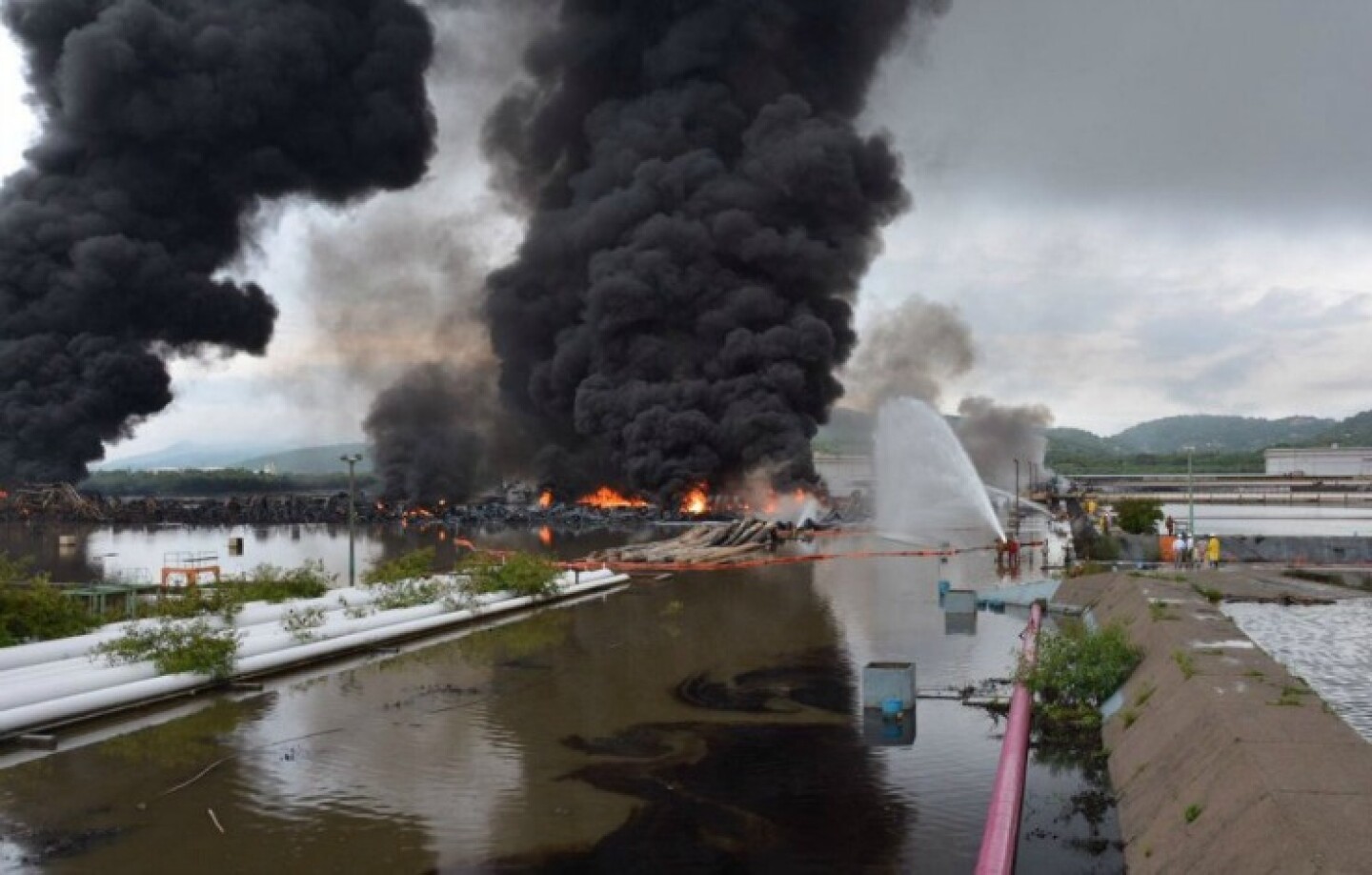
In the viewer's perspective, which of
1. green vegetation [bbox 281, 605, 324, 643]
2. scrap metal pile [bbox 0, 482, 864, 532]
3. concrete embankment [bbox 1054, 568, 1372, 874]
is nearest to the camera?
concrete embankment [bbox 1054, 568, 1372, 874]

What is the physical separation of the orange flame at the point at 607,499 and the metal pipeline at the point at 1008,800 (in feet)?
256

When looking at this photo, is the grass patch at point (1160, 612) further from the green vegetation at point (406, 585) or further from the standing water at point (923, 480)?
the standing water at point (923, 480)

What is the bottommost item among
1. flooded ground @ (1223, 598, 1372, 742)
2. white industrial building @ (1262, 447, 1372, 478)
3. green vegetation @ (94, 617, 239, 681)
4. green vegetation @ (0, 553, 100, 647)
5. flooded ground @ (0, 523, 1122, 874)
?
flooded ground @ (0, 523, 1122, 874)

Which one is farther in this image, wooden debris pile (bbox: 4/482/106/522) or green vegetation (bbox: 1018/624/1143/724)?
wooden debris pile (bbox: 4/482/106/522)

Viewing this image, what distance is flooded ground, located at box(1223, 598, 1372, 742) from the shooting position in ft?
51.0

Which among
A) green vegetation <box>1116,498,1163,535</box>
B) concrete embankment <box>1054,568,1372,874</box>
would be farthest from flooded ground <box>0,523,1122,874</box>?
green vegetation <box>1116,498,1163,535</box>

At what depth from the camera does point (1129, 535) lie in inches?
1581

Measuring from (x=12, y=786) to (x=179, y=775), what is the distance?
192cm

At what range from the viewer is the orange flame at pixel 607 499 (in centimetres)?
9500

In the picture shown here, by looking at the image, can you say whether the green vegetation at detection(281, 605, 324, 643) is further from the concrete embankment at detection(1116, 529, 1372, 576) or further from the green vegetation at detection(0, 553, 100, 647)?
the concrete embankment at detection(1116, 529, 1372, 576)

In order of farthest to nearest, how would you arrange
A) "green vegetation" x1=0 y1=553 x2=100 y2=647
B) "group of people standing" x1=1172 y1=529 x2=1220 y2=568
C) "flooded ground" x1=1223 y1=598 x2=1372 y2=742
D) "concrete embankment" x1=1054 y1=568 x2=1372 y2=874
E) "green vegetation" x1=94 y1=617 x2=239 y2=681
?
"group of people standing" x1=1172 y1=529 x2=1220 y2=568
"green vegetation" x1=0 y1=553 x2=100 y2=647
"green vegetation" x1=94 y1=617 x2=239 y2=681
"flooded ground" x1=1223 y1=598 x2=1372 y2=742
"concrete embankment" x1=1054 y1=568 x2=1372 y2=874

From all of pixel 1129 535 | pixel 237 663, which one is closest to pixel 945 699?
pixel 237 663

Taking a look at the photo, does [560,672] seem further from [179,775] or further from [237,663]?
[179,775]

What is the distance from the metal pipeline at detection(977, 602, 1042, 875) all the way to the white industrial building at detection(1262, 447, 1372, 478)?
17028 centimetres
